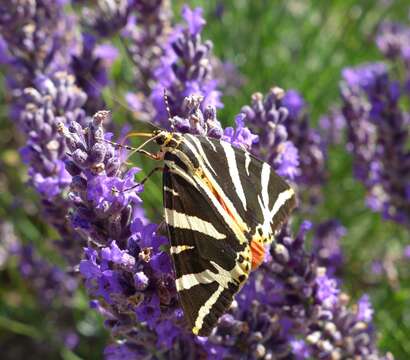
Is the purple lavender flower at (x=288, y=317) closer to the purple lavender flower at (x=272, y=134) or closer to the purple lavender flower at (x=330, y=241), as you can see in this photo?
the purple lavender flower at (x=272, y=134)

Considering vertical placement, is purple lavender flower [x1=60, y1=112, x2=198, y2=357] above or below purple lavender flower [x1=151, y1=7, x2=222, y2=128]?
below

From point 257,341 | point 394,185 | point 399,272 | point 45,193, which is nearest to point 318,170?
point 394,185

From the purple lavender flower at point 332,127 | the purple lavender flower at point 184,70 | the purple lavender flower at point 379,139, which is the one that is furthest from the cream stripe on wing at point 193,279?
the purple lavender flower at point 332,127

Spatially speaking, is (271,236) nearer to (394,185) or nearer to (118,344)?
(118,344)

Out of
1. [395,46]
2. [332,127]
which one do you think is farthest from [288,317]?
[395,46]

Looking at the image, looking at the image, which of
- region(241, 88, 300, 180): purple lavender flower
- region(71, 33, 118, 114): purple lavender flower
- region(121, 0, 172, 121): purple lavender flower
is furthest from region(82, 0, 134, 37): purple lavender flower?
region(241, 88, 300, 180): purple lavender flower

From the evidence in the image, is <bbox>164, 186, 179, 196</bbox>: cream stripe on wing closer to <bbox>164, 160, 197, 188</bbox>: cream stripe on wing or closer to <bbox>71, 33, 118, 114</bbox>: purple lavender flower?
<bbox>164, 160, 197, 188</bbox>: cream stripe on wing
